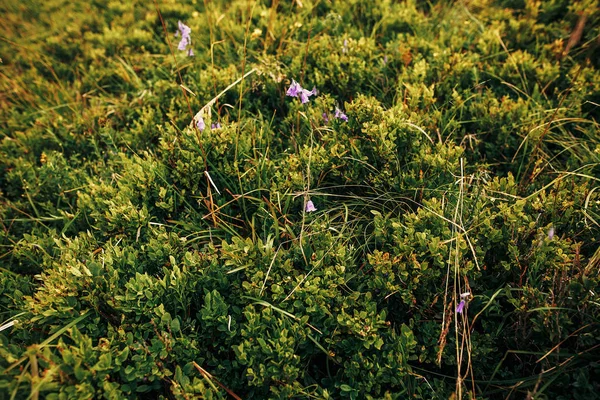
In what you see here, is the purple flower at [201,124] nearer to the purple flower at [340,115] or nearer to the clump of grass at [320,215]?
the clump of grass at [320,215]

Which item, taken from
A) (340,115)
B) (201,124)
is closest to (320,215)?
(340,115)

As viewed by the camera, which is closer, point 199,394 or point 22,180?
point 199,394

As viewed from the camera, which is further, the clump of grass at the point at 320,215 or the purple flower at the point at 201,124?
the purple flower at the point at 201,124

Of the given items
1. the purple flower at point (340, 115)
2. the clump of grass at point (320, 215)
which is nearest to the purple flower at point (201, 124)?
the clump of grass at point (320, 215)

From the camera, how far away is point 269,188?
2.69 m

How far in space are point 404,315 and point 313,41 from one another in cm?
230

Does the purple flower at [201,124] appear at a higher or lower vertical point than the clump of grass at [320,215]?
higher

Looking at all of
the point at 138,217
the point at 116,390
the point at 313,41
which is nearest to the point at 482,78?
the point at 313,41

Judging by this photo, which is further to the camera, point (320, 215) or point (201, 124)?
point (201, 124)

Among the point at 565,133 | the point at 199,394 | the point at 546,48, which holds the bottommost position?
the point at 199,394

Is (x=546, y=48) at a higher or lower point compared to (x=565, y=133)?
higher

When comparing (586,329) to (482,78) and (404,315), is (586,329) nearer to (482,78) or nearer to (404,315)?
(404,315)

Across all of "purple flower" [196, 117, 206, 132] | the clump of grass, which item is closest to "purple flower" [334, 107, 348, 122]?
the clump of grass

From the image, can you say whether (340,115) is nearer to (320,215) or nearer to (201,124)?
(320,215)
